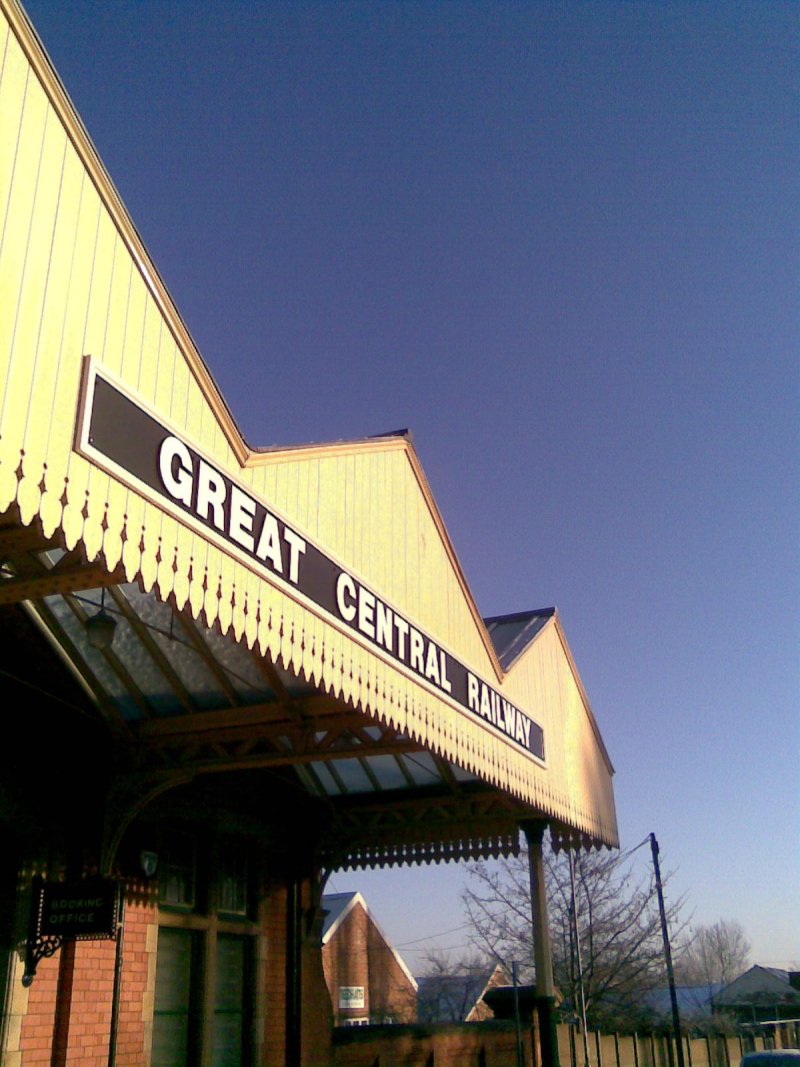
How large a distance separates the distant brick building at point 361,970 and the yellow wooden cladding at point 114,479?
31.9 m

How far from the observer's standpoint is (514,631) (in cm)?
1283

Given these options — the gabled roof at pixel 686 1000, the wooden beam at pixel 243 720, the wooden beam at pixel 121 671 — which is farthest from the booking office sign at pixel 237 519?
the gabled roof at pixel 686 1000

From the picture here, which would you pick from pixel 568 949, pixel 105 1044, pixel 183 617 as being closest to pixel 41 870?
pixel 105 1044

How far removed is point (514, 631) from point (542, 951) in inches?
157

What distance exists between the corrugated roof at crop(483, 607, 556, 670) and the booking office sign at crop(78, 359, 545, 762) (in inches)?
106

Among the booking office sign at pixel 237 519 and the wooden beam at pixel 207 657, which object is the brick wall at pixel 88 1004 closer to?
the wooden beam at pixel 207 657

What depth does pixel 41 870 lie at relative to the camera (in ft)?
28.7

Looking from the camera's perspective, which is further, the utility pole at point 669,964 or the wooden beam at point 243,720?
the utility pole at point 669,964

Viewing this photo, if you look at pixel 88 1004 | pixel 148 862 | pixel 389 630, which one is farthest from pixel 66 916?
pixel 389 630

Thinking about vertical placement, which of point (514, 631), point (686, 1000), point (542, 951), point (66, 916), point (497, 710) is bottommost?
point (686, 1000)

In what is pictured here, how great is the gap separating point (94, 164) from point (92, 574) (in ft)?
6.66

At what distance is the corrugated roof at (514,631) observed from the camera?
457 inches

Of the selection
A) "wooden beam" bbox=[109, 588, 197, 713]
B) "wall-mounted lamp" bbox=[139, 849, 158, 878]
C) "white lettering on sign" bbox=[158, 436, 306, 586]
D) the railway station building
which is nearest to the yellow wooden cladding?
the railway station building

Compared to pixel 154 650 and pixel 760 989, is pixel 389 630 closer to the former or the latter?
pixel 154 650
